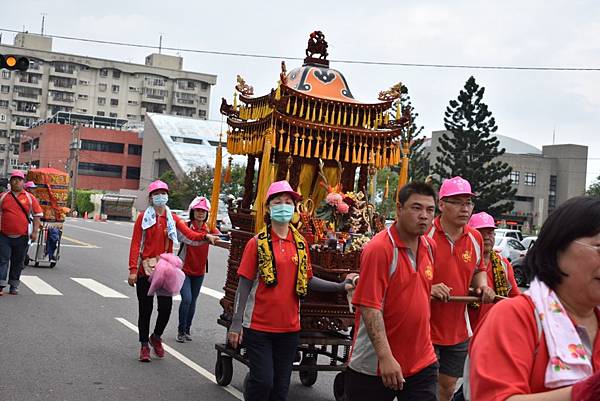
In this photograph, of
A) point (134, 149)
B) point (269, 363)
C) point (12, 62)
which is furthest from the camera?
point (134, 149)

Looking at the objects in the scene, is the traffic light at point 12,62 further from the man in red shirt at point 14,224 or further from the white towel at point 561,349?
the white towel at point 561,349

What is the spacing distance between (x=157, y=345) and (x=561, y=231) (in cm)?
781

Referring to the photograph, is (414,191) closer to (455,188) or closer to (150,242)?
(455,188)

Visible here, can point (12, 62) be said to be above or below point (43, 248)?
above

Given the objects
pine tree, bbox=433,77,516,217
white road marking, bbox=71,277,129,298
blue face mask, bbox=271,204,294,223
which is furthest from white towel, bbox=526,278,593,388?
pine tree, bbox=433,77,516,217

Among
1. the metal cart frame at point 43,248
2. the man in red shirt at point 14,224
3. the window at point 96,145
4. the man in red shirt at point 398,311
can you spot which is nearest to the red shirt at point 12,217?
the man in red shirt at point 14,224

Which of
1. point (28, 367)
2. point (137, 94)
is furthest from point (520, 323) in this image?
point (137, 94)

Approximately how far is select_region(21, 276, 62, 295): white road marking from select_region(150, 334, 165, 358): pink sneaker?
5785 mm

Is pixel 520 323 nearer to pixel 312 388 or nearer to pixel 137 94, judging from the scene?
pixel 312 388

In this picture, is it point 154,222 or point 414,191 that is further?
point 154,222

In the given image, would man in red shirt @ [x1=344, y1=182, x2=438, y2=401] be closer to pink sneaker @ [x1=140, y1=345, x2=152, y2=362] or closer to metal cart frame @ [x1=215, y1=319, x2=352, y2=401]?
metal cart frame @ [x1=215, y1=319, x2=352, y2=401]

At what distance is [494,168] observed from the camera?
56.9 m

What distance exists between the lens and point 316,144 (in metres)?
8.68

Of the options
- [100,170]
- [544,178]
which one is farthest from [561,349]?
[100,170]
